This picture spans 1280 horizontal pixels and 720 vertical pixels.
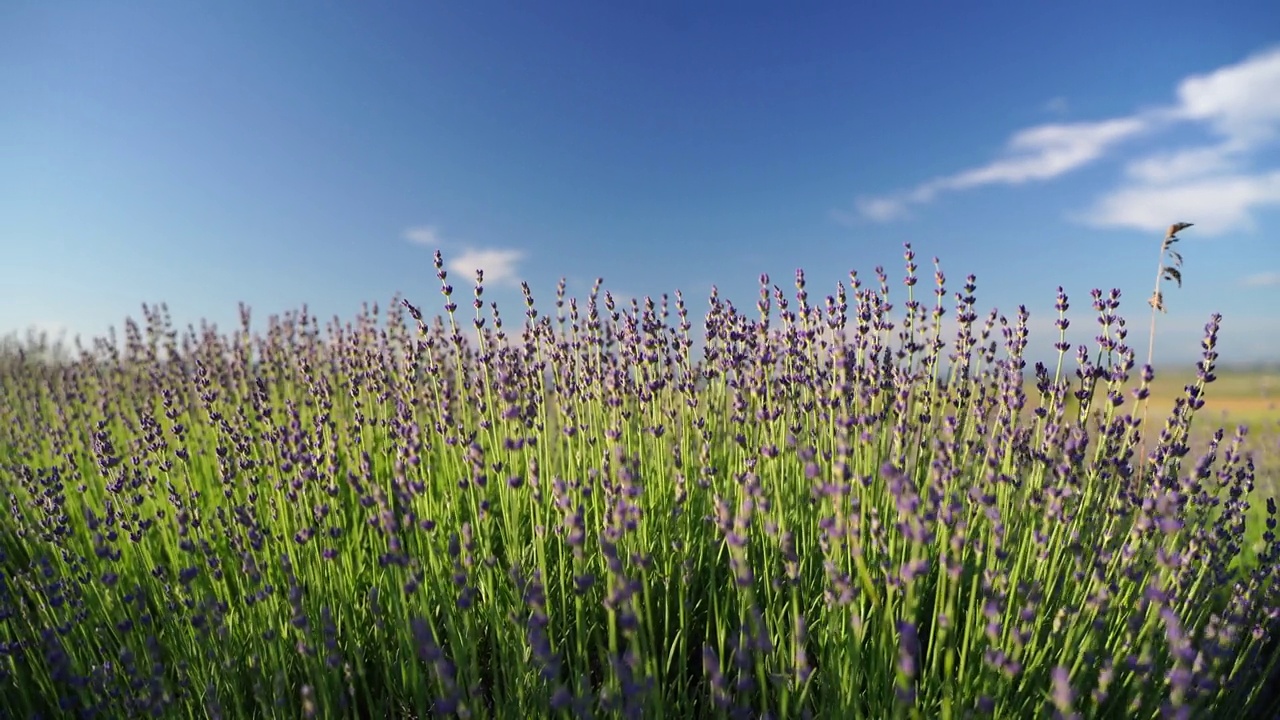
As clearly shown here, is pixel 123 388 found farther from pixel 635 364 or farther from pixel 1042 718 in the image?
pixel 1042 718

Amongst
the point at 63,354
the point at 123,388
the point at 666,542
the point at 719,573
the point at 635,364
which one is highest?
the point at 63,354

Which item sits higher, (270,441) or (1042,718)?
(270,441)

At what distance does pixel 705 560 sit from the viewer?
9.76 ft

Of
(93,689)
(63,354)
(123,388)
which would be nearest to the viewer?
(93,689)

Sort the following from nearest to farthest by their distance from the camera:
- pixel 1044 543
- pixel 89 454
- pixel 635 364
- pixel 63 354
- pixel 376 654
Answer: pixel 1044 543
pixel 376 654
pixel 635 364
pixel 89 454
pixel 63 354

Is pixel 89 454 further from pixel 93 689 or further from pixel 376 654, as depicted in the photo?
pixel 376 654

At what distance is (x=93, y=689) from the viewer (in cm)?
241

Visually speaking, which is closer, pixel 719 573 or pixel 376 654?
pixel 376 654

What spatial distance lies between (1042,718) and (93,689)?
10.2ft

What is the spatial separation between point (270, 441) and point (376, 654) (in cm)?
99

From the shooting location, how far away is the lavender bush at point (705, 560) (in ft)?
6.00

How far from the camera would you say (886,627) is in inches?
75.9

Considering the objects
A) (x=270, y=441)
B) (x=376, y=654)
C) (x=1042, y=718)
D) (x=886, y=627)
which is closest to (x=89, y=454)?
(x=270, y=441)

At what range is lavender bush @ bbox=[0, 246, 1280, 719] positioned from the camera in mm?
1828
